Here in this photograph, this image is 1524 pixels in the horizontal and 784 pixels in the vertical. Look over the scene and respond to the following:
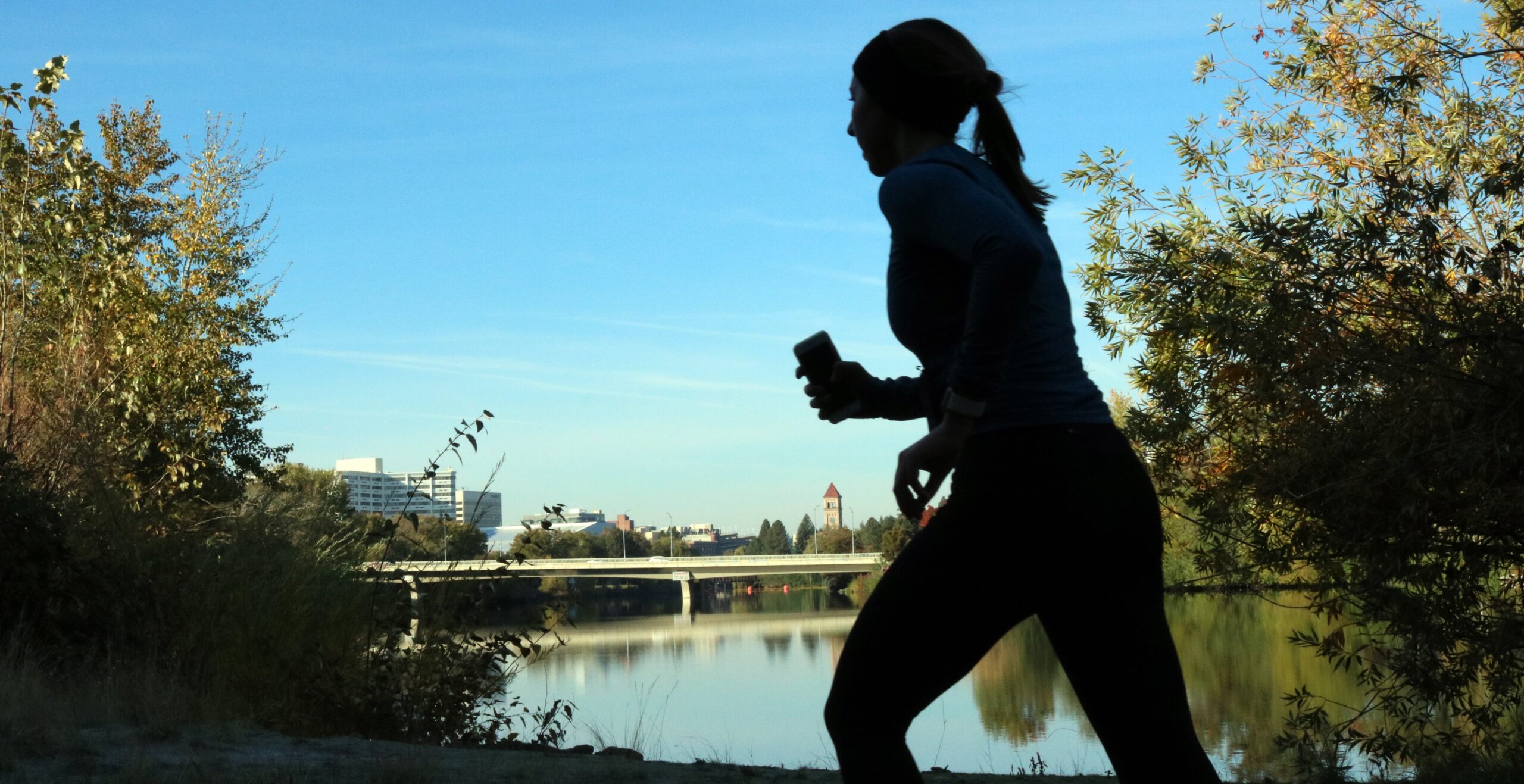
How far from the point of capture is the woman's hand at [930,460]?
1686 mm

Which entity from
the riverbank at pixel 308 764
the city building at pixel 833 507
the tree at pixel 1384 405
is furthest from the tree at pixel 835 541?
the riverbank at pixel 308 764

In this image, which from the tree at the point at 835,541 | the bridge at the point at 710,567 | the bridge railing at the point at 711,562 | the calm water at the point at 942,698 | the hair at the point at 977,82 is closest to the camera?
the hair at the point at 977,82

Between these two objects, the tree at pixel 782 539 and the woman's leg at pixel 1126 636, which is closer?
the woman's leg at pixel 1126 636

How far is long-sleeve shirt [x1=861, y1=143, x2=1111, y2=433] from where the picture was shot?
165cm

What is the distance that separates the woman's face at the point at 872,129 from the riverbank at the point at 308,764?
3108 mm

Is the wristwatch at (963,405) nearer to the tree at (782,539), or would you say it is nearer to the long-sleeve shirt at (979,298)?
the long-sleeve shirt at (979,298)

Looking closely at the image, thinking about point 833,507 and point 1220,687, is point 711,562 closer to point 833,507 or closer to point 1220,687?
point 1220,687

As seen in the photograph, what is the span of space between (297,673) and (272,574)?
208cm

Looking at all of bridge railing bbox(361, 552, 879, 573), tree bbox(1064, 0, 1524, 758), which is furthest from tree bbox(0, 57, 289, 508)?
bridge railing bbox(361, 552, 879, 573)

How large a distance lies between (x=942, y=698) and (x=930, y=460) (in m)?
18.6

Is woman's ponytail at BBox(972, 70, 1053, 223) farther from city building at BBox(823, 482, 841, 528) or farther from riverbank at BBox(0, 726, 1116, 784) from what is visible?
city building at BBox(823, 482, 841, 528)

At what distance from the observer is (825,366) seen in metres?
2.07

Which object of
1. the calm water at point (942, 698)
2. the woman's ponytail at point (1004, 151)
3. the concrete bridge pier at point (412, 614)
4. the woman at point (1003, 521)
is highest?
the woman's ponytail at point (1004, 151)

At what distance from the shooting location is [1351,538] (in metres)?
6.47
